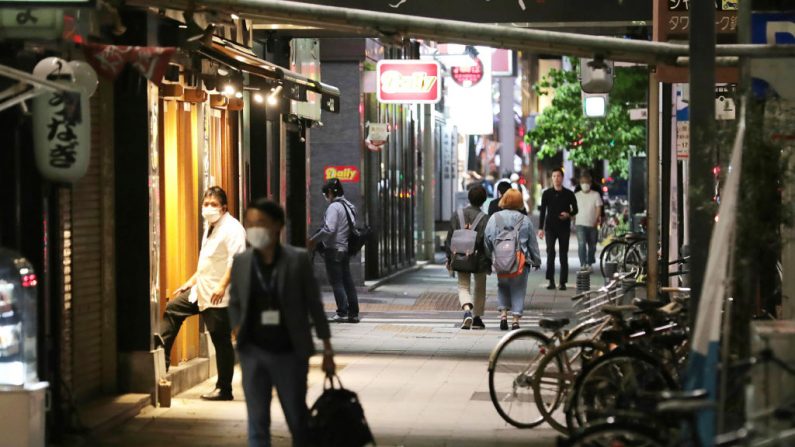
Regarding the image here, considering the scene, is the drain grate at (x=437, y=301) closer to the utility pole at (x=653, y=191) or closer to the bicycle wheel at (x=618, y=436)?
the utility pole at (x=653, y=191)

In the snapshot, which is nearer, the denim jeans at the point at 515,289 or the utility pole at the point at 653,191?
the utility pole at the point at 653,191

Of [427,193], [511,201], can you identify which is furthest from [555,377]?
[427,193]

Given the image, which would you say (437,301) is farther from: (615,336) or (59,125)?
(59,125)

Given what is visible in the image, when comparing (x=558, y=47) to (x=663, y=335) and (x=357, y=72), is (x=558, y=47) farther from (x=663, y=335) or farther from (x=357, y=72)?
(x=357, y=72)

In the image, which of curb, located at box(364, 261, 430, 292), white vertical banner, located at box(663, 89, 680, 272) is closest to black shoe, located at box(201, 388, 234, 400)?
white vertical banner, located at box(663, 89, 680, 272)

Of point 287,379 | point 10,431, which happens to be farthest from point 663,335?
point 10,431

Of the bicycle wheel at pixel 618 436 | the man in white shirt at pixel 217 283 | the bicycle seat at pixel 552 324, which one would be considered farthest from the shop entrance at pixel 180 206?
the bicycle wheel at pixel 618 436

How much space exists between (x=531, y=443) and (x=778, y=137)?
125 inches

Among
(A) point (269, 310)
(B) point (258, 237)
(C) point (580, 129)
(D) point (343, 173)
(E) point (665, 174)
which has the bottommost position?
(A) point (269, 310)

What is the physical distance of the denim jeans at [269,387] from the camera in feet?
27.6

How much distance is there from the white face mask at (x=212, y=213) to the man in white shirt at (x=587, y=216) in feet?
50.5

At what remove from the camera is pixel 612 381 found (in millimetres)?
9984

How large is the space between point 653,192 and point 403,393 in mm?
3174

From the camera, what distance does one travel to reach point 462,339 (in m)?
17.8
